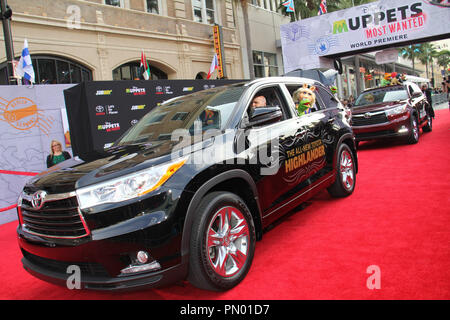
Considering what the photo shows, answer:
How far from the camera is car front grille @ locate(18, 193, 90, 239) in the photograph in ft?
8.38

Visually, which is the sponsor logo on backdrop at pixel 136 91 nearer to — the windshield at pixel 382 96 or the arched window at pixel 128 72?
the windshield at pixel 382 96

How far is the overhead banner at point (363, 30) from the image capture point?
1255 cm

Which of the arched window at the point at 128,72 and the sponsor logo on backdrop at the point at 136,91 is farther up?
the arched window at the point at 128,72

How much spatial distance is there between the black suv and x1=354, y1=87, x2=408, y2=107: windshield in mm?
7336

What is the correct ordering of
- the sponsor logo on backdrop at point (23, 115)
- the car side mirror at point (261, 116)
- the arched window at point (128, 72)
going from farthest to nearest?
the arched window at point (128, 72) → the sponsor logo on backdrop at point (23, 115) → the car side mirror at point (261, 116)

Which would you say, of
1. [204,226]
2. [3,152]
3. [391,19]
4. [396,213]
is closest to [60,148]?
[3,152]

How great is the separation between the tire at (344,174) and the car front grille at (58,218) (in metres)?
3.61

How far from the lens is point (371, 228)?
4.08m

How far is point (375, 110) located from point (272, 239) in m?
6.82

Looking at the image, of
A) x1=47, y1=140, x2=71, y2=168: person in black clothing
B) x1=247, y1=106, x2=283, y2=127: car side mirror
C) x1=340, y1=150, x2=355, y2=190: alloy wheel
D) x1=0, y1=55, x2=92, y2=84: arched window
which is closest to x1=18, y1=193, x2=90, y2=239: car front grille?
x1=247, y1=106, x2=283, y2=127: car side mirror

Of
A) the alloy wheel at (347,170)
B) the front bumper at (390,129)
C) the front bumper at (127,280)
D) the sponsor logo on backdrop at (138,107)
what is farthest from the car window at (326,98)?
the sponsor logo on backdrop at (138,107)

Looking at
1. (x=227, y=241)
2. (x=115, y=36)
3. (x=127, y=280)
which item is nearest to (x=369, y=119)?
(x=227, y=241)

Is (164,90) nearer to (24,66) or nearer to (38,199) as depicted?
(24,66)

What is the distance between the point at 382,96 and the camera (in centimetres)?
1042
